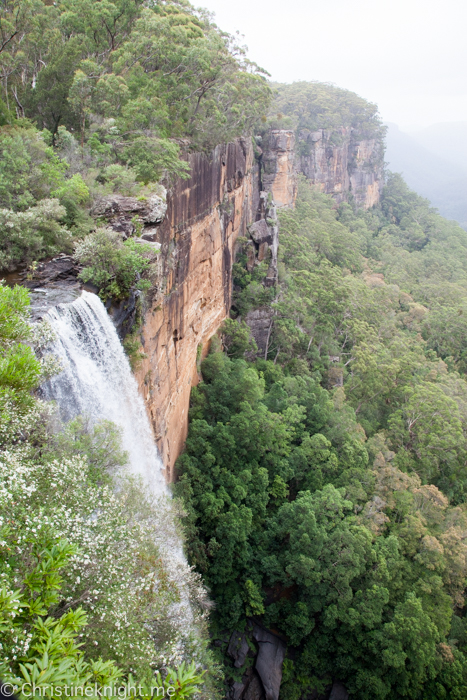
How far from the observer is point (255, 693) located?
1533cm

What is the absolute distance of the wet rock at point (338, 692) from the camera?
15328 millimetres

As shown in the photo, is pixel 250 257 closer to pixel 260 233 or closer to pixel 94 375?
pixel 260 233

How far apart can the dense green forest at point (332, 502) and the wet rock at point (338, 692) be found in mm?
339

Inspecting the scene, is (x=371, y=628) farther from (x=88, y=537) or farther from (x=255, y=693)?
(x=88, y=537)

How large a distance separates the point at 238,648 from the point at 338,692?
4.03 metres

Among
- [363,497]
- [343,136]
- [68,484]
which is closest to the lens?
[68,484]

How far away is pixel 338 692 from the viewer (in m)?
15.4

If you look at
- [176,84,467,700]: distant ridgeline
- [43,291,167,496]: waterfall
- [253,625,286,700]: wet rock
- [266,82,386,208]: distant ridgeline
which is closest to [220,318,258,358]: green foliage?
[176,84,467,700]: distant ridgeline

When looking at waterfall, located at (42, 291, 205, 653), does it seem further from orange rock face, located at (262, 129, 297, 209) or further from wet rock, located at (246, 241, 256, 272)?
orange rock face, located at (262, 129, 297, 209)

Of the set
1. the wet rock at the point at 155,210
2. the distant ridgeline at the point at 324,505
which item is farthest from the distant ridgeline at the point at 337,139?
the wet rock at the point at 155,210

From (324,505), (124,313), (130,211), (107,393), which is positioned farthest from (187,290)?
(324,505)

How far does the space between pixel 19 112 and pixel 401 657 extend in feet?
81.7

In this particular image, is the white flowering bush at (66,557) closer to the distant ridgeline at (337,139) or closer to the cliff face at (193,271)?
the cliff face at (193,271)

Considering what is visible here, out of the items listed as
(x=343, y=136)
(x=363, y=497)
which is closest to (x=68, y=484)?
(x=363, y=497)
